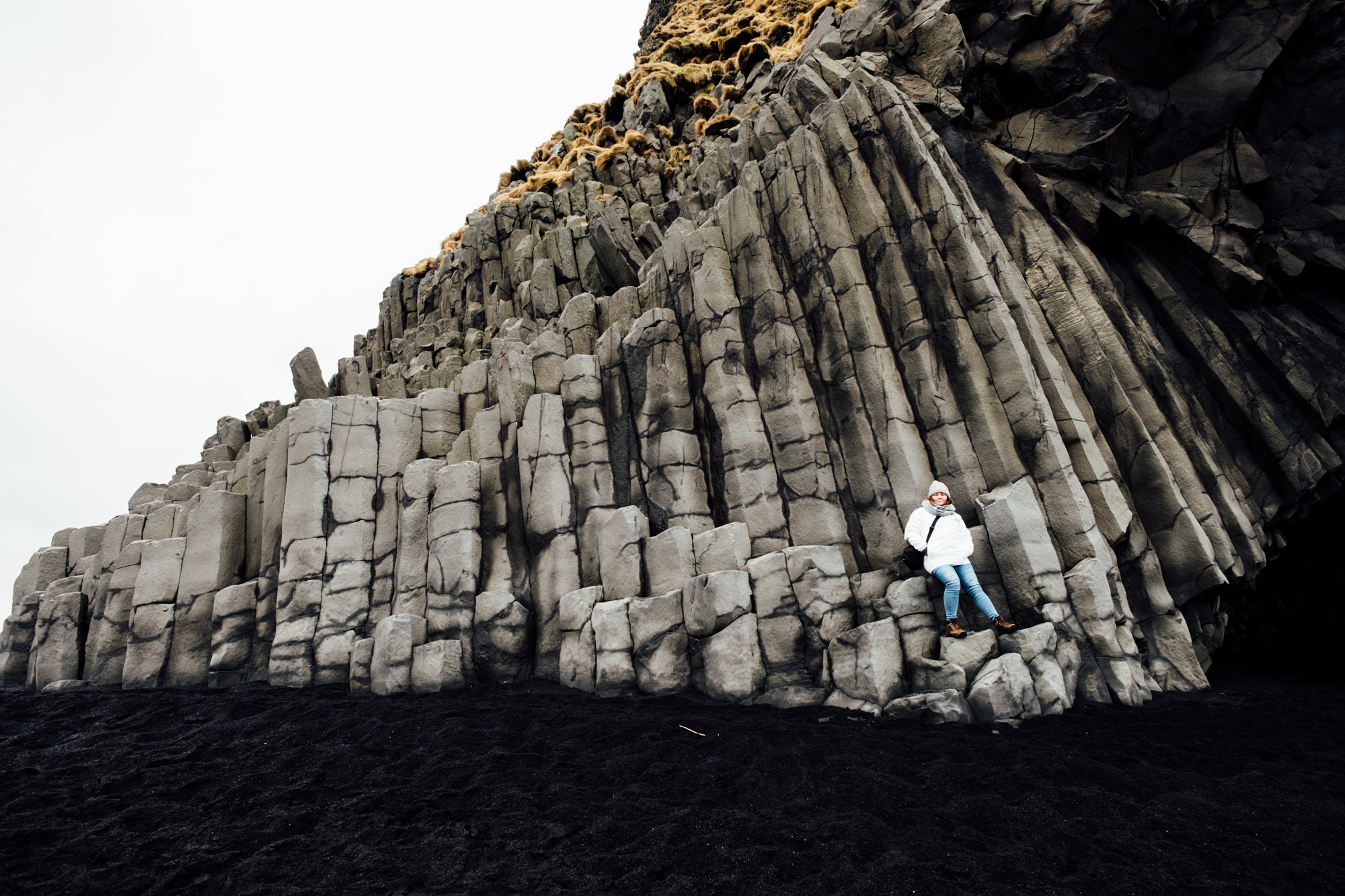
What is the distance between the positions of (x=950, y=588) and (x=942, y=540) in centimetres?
54

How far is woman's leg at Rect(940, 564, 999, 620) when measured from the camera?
7129mm

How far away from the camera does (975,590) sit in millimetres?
7195

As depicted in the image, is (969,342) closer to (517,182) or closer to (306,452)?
(306,452)

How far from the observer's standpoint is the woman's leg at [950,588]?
723cm

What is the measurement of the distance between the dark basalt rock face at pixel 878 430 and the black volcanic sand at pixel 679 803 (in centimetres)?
99

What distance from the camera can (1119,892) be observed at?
3.72m

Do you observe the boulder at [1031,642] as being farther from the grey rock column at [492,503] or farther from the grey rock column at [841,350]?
the grey rock column at [492,503]

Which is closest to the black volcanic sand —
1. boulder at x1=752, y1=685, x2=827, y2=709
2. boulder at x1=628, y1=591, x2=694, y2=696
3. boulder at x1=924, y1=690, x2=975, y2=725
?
boulder at x1=752, y1=685, x2=827, y2=709

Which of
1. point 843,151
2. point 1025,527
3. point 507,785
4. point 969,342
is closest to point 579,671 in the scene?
point 507,785

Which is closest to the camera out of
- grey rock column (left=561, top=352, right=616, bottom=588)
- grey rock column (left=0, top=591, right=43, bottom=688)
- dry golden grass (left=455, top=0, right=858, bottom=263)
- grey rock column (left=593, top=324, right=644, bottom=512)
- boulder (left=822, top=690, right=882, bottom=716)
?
boulder (left=822, top=690, right=882, bottom=716)

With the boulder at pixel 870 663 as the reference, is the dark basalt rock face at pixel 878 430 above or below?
above

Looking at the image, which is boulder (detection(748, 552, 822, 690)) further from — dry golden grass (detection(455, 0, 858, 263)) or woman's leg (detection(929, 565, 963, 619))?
dry golden grass (detection(455, 0, 858, 263))

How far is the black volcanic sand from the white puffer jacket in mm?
1776

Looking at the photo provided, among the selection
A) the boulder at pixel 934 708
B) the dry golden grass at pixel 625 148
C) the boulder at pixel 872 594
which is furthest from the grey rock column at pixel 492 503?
the dry golden grass at pixel 625 148
